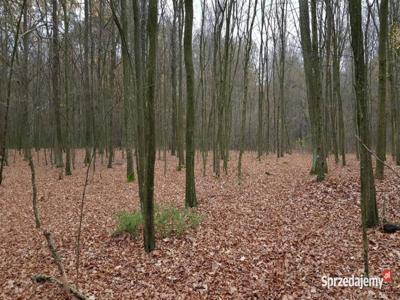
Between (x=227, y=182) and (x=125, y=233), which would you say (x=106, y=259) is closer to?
(x=125, y=233)

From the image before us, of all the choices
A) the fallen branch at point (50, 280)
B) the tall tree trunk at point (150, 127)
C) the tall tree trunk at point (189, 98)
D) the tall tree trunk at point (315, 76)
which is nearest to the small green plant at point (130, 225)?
the tall tree trunk at point (150, 127)

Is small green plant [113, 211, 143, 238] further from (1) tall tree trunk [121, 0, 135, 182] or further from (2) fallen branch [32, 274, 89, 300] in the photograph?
(1) tall tree trunk [121, 0, 135, 182]

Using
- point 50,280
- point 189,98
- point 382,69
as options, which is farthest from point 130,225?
point 382,69

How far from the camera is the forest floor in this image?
15.3ft

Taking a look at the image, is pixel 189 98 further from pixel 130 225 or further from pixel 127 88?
pixel 127 88

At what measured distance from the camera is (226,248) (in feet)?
19.4

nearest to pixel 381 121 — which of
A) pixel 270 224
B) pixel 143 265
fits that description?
pixel 270 224

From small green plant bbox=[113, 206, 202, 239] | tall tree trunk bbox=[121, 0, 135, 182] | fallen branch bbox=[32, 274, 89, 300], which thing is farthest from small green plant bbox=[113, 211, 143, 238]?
tall tree trunk bbox=[121, 0, 135, 182]

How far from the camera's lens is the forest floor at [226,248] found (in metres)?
4.67

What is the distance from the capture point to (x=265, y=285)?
4.59 metres

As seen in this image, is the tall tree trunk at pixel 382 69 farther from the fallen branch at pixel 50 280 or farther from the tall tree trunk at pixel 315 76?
the fallen branch at pixel 50 280

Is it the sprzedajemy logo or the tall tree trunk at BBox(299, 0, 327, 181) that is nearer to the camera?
the sprzedajemy logo

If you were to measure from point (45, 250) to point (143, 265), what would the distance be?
258 cm

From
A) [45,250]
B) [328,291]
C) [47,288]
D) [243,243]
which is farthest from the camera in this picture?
[45,250]
